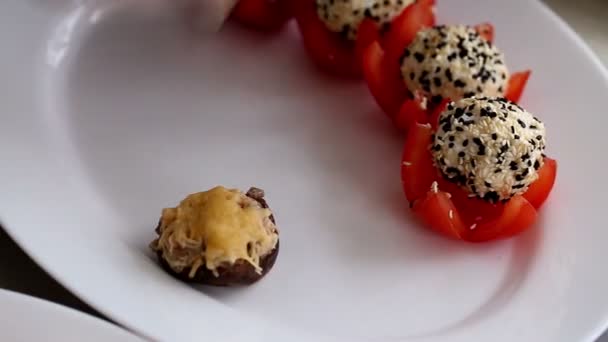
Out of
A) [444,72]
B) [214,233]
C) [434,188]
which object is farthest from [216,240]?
[444,72]

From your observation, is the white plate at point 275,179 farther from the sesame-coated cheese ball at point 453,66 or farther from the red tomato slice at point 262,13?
the sesame-coated cheese ball at point 453,66

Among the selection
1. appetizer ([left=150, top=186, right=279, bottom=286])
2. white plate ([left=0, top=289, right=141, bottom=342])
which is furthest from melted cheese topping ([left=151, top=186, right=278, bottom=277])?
white plate ([left=0, top=289, right=141, bottom=342])

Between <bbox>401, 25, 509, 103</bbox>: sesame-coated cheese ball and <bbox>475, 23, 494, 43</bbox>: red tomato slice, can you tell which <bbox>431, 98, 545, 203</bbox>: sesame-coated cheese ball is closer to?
<bbox>401, 25, 509, 103</bbox>: sesame-coated cheese ball

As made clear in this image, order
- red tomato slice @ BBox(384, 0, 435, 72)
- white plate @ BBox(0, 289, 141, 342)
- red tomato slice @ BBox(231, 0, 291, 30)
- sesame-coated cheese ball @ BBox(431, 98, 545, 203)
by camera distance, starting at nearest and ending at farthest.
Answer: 1. white plate @ BBox(0, 289, 141, 342)
2. sesame-coated cheese ball @ BBox(431, 98, 545, 203)
3. red tomato slice @ BBox(384, 0, 435, 72)
4. red tomato slice @ BBox(231, 0, 291, 30)

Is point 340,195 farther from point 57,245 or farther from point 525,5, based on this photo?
point 525,5

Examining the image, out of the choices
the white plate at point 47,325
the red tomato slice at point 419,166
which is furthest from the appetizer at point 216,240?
the red tomato slice at point 419,166

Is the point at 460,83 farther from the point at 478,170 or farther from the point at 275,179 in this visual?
the point at 275,179

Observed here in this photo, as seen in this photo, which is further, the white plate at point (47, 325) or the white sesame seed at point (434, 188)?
the white sesame seed at point (434, 188)
